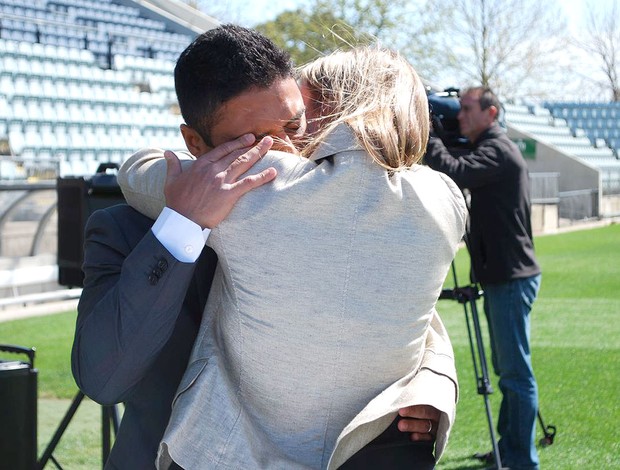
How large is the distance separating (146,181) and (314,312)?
0.48 metres

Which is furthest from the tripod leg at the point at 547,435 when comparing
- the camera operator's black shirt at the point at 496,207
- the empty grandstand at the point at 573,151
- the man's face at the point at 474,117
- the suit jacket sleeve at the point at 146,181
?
the empty grandstand at the point at 573,151

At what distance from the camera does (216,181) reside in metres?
1.52

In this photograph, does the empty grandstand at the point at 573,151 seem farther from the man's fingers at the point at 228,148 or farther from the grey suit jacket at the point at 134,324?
the man's fingers at the point at 228,148

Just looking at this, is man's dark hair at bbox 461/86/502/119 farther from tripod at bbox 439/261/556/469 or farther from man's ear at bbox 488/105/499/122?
tripod at bbox 439/261/556/469

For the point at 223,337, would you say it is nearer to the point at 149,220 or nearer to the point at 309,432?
the point at 309,432

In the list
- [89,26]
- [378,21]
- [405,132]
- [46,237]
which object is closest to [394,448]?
[405,132]

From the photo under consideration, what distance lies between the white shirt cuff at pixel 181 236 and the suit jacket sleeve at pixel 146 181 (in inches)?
6.0

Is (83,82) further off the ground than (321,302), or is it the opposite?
(83,82)

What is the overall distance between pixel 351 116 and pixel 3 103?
50.5 ft

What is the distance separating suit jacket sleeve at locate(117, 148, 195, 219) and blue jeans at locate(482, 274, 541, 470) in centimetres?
325

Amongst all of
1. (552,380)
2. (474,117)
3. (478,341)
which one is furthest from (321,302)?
(552,380)

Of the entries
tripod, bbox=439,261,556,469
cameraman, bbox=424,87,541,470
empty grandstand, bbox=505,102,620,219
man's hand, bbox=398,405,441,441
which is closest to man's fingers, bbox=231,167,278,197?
man's hand, bbox=398,405,441,441

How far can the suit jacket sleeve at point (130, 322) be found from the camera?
151cm

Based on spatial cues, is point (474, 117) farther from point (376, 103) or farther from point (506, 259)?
point (376, 103)
